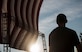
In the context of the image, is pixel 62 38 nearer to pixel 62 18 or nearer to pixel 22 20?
pixel 62 18

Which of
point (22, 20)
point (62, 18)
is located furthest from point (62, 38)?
point (22, 20)

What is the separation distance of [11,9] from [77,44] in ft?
26.9

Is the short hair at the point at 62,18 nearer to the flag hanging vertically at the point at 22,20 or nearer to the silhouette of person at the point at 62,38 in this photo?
the silhouette of person at the point at 62,38

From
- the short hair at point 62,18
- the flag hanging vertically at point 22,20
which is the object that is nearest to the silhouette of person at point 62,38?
→ the short hair at point 62,18

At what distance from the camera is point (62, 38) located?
12.0ft

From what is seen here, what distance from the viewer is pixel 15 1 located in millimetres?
11367

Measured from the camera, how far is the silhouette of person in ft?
11.7

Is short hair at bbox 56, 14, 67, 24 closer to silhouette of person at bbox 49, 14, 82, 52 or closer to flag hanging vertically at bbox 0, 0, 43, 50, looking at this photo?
silhouette of person at bbox 49, 14, 82, 52

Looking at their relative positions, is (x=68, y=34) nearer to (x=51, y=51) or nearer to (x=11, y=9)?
(x=51, y=51)

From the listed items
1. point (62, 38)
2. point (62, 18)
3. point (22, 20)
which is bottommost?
point (62, 38)

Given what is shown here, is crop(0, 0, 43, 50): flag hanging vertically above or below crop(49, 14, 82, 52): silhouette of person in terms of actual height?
above

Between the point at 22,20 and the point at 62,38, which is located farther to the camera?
the point at 22,20

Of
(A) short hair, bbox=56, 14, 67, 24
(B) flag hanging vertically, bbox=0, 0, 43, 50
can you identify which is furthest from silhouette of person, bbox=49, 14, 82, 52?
(B) flag hanging vertically, bbox=0, 0, 43, 50

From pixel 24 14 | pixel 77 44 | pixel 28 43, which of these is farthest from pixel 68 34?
pixel 28 43
